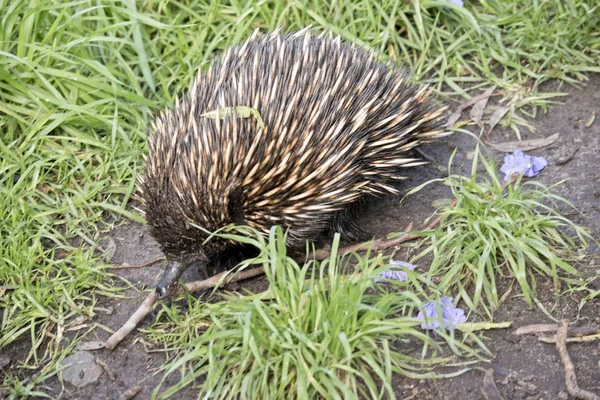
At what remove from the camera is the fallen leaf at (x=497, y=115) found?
449 cm

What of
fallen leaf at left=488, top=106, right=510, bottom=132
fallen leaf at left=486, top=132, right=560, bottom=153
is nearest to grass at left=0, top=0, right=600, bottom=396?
fallen leaf at left=488, top=106, right=510, bottom=132

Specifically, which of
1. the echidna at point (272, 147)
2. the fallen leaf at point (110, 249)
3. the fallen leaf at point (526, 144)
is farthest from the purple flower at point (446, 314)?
the fallen leaf at point (110, 249)

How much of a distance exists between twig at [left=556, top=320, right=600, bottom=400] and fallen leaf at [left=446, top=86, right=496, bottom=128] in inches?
65.1

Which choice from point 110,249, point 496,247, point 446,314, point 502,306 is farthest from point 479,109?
point 110,249

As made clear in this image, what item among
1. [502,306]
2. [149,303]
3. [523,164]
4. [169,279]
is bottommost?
[149,303]

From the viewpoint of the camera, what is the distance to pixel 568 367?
297 cm

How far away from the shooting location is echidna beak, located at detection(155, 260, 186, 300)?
132 inches

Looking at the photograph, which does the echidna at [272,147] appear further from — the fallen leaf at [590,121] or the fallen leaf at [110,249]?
the fallen leaf at [590,121]

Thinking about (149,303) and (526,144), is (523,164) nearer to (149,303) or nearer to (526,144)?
(526,144)

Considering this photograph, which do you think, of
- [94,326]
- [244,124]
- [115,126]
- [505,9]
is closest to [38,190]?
[115,126]

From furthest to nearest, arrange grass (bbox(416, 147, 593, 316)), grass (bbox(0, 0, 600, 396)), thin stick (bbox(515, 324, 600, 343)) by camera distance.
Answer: grass (bbox(0, 0, 600, 396)), grass (bbox(416, 147, 593, 316)), thin stick (bbox(515, 324, 600, 343))

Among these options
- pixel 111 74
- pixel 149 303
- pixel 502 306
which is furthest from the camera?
pixel 111 74

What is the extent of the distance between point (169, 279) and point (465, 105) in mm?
2062

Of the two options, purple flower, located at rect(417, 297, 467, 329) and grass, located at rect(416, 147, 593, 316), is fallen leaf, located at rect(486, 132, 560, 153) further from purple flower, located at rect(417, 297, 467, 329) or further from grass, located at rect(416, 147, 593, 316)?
purple flower, located at rect(417, 297, 467, 329)
